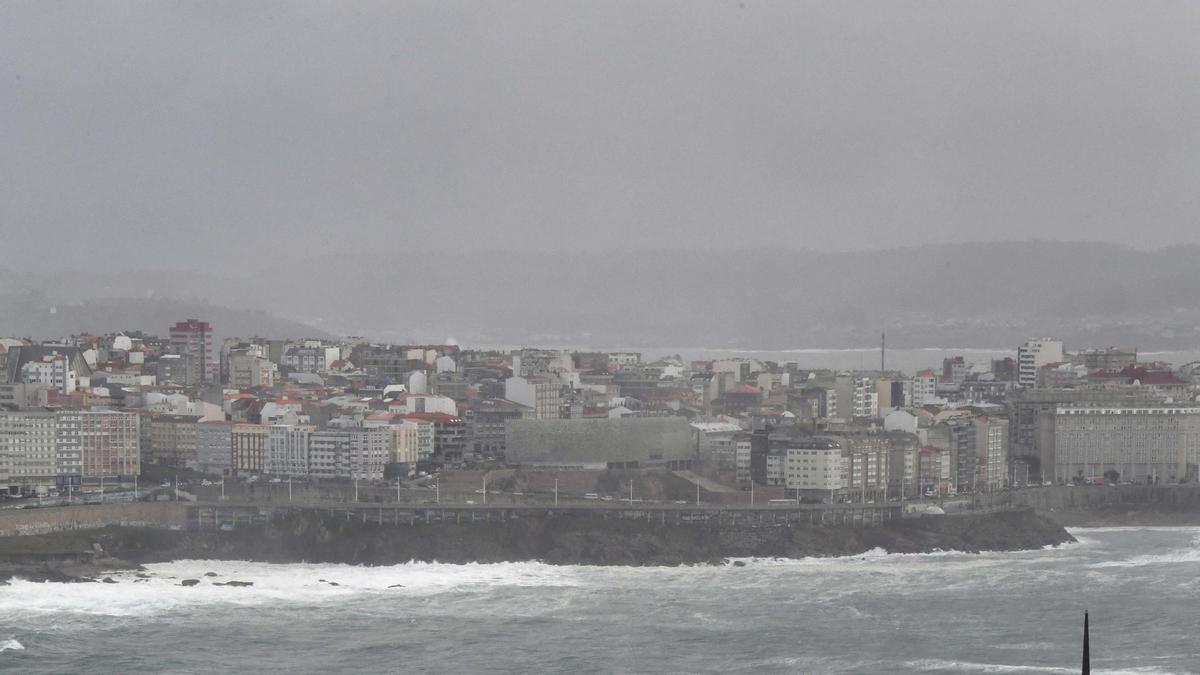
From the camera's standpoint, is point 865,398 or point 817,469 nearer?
point 817,469

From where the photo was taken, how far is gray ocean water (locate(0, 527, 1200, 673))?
66.9 ft

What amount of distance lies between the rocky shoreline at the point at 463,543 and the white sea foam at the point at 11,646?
5475mm

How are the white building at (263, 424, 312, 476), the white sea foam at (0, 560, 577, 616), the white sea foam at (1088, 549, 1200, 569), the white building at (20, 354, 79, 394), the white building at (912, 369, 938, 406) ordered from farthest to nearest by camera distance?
the white building at (912, 369, 938, 406), the white building at (20, 354, 79, 394), the white building at (263, 424, 312, 476), the white sea foam at (1088, 549, 1200, 569), the white sea foam at (0, 560, 577, 616)

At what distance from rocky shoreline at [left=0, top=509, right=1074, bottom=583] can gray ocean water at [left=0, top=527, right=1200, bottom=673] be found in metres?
0.46

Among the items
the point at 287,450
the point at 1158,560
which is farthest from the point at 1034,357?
the point at 287,450

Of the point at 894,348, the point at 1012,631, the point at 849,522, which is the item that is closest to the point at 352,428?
the point at 849,522

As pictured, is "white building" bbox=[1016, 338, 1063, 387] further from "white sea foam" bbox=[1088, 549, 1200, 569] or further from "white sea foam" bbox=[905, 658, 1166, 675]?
"white sea foam" bbox=[905, 658, 1166, 675]

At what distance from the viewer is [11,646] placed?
2084 cm

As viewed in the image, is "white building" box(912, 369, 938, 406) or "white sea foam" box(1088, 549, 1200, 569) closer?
"white sea foam" box(1088, 549, 1200, 569)

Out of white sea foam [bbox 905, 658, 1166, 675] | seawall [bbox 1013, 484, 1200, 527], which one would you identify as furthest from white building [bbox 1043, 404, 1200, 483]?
white sea foam [bbox 905, 658, 1166, 675]

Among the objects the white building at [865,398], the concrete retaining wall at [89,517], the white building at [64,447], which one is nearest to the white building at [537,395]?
the white building at [865,398]

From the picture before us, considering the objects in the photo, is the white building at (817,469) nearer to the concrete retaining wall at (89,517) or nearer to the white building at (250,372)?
the concrete retaining wall at (89,517)

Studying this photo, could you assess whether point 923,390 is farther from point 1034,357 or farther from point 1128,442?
point 1128,442

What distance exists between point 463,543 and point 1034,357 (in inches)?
906
